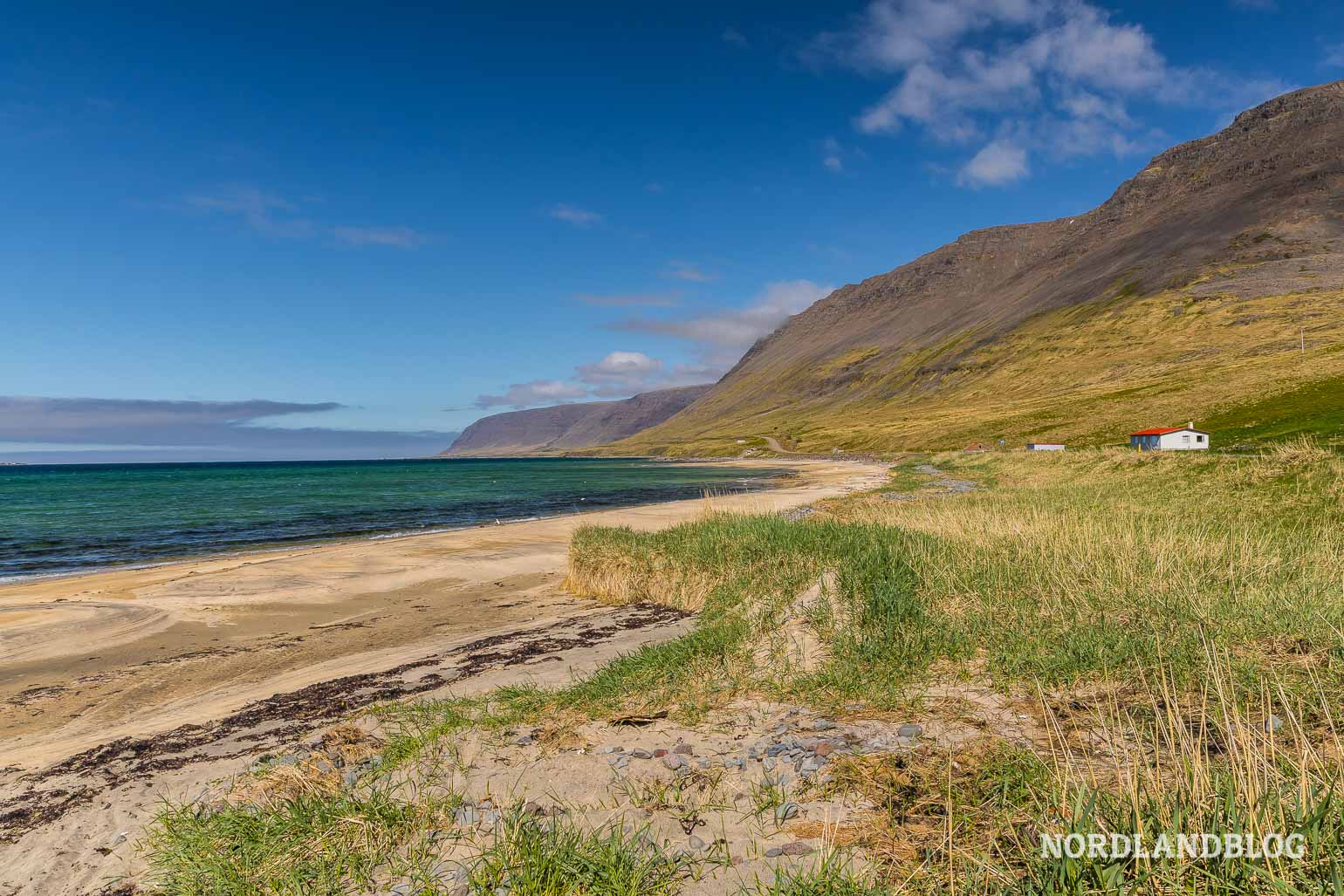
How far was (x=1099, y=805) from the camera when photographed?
4621 millimetres

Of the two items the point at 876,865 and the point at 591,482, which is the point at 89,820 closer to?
the point at 876,865

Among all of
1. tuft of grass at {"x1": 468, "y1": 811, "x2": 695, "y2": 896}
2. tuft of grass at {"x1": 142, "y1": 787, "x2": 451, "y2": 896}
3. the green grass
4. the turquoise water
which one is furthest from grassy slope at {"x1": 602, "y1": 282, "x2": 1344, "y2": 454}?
the turquoise water

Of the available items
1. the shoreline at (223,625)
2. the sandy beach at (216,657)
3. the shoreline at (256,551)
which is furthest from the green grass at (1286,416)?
the shoreline at (256,551)

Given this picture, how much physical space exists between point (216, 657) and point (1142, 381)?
14230 cm

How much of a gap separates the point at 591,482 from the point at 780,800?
9295 centimetres

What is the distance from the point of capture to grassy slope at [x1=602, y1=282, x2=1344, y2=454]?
74750 millimetres

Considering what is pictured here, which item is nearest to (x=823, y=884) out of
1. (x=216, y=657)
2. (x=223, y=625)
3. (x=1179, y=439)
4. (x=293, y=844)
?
(x=293, y=844)

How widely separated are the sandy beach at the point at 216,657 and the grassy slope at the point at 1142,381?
4410 centimetres

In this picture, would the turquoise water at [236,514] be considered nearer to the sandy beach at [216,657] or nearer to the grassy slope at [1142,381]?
the sandy beach at [216,657]

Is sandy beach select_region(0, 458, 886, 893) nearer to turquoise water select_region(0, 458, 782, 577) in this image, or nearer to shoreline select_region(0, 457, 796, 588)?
shoreline select_region(0, 457, 796, 588)

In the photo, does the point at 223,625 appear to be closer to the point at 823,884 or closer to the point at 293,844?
the point at 293,844

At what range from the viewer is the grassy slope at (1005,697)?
4.31 meters

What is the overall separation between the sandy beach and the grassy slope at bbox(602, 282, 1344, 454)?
44.1 m

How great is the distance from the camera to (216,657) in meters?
15.2
